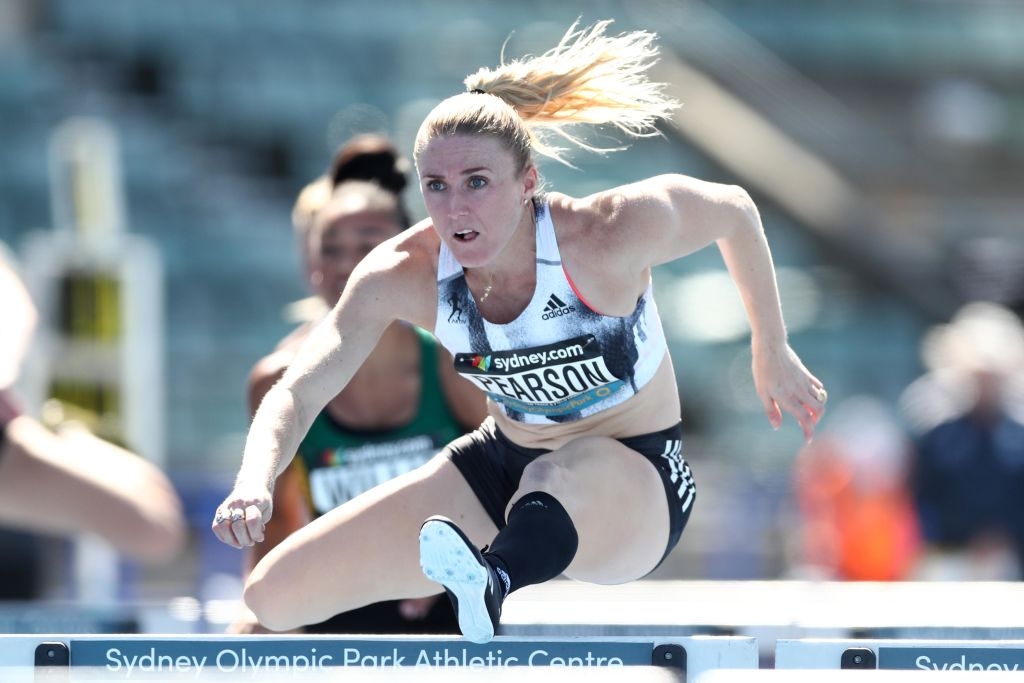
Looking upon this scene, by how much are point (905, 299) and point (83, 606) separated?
8043 millimetres

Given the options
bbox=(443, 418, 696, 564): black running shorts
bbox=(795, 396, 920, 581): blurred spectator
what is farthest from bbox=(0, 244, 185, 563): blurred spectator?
bbox=(795, 396, 920, 581): blurred spectator

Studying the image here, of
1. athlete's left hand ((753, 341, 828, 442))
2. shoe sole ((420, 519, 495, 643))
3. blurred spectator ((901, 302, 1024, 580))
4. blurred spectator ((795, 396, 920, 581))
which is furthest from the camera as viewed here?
blurred spectator ((795, 396, 920, 581))

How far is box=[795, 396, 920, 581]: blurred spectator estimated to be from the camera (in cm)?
797

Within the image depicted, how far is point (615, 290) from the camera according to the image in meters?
3.47

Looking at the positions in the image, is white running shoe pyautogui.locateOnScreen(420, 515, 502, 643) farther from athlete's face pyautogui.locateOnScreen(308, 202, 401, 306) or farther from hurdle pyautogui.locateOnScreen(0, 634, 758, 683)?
athlete's face pyautogui.locateOnScreen(308, 202, 401, 306)

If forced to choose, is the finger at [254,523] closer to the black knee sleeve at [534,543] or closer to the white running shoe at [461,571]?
the white running shoe at [461,571]

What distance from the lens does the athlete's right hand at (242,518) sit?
9.64 ft

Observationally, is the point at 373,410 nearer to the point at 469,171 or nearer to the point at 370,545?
the point at 370,545

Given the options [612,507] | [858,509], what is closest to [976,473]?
[858,509]

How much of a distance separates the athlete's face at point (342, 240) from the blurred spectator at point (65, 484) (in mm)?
1123

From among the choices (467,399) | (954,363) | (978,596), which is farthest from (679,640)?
(954,363)

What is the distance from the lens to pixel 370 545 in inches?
140

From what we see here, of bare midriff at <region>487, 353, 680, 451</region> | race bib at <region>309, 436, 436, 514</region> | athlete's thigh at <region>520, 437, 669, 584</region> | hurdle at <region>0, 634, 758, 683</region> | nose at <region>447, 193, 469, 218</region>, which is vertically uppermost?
nose at <region>447, 193, 469, 218</region>

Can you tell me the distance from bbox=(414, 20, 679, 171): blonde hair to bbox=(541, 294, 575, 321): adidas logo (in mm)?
299
